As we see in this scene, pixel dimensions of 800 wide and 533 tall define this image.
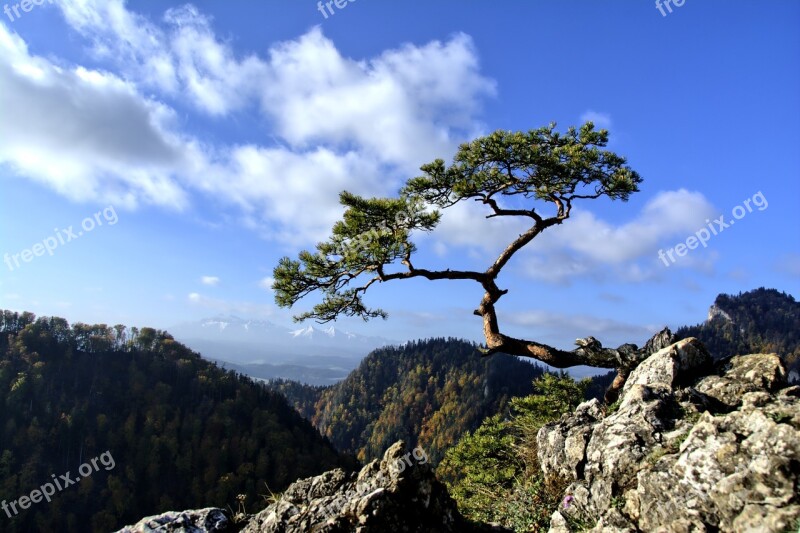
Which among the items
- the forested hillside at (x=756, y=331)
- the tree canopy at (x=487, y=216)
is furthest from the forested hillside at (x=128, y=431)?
the forested hillside at (x=756, y=331)

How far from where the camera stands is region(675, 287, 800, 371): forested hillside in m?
157

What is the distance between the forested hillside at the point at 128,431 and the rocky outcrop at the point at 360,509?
10551 centimetres

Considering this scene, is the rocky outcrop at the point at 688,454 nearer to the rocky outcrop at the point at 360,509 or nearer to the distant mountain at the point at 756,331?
the rocky outcrop at the point at 360,509

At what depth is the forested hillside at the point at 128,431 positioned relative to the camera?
110750 millimetres

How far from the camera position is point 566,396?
16500 mm

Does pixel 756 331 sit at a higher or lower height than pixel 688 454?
higher

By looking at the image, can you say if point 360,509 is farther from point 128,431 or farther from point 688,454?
point 128,431

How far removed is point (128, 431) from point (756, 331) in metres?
223

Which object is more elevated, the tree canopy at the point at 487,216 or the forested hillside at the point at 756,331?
the forested hillside at the point at 756,331

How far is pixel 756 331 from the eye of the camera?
178 metres

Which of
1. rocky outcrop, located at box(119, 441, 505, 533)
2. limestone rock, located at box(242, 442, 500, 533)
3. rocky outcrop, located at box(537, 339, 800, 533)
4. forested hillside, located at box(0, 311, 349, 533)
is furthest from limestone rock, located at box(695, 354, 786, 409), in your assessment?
forested hillside, located at box(0, 311, 349, 533)

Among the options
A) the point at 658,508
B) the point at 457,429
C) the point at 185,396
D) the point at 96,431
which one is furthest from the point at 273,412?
the point at 658,508

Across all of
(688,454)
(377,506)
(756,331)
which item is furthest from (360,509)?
(756,331)

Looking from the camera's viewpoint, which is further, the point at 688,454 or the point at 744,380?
the point at 744,380
